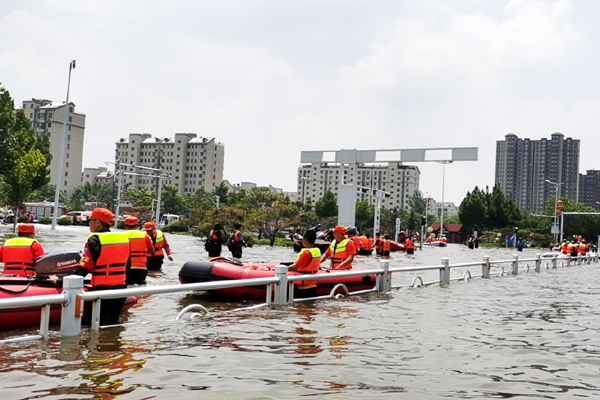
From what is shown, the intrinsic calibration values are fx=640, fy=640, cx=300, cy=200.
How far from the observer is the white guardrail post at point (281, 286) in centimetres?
1115

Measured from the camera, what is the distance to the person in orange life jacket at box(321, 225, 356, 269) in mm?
13744

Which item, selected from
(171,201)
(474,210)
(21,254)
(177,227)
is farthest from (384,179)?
(21,254)

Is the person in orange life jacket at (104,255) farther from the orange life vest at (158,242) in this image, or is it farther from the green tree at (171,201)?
the green tree at (171,201)

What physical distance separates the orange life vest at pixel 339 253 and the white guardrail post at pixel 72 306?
7311 millimetres

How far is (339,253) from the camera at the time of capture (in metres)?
14.1

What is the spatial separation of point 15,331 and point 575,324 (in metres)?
8.60

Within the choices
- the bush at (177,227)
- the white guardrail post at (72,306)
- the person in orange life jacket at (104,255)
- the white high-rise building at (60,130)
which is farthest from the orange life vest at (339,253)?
the white high-rise building at (60,130)

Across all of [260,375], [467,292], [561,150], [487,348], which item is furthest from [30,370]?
[561,150]

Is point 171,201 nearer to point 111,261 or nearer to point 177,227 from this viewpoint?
point 177,227

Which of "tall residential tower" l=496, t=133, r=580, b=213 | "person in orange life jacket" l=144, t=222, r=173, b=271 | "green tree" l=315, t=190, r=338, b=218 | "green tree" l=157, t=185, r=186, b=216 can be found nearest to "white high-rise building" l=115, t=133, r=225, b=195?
"green tree" l=157, t=185, r=186, b=216

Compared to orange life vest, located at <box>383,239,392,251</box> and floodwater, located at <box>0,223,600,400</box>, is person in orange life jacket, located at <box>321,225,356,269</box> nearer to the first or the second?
floodwater, located at <box>0,223,600,400</box>

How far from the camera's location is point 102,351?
280 inches

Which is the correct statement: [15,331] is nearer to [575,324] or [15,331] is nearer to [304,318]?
[304,318]

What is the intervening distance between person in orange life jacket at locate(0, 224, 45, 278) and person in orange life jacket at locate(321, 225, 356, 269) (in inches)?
237
